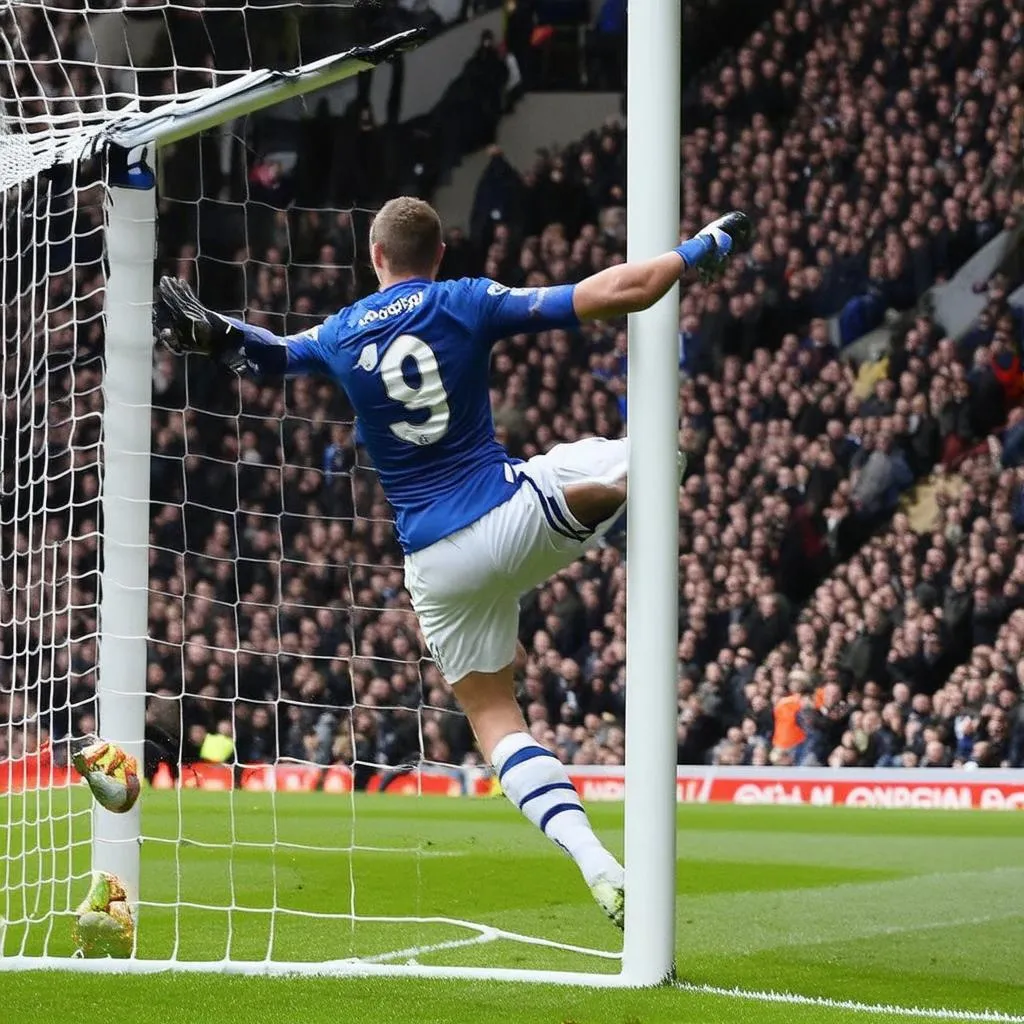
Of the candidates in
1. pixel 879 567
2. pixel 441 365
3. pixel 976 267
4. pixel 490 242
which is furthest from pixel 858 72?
pixel 441 365

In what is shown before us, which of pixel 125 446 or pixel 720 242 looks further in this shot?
pixel 125 446

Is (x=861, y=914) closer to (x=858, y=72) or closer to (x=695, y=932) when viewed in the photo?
(x=695, y=932)

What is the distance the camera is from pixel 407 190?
1789 centimetres

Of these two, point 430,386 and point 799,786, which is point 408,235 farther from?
point 799,786

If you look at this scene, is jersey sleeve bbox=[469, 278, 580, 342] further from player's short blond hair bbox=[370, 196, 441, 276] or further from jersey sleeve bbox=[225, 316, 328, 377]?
jersey sleeve bbox=[225, 316, 328, 377]

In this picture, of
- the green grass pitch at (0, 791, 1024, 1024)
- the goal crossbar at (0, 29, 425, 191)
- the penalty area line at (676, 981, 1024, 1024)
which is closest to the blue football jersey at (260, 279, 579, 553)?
the goal crossbar at (0, 29, 425, 191)

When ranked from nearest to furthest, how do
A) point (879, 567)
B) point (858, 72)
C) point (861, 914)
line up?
point (861, 914), point (879, 567), point (858, 72)

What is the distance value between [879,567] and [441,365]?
998cm

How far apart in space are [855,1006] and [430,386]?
2070 mm

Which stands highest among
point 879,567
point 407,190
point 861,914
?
point 407,190

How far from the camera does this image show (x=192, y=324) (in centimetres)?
520

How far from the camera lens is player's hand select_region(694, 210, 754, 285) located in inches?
195

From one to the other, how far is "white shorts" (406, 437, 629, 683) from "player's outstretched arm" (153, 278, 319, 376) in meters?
0.72

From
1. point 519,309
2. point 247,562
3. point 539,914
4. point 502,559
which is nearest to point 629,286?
point 519,309
